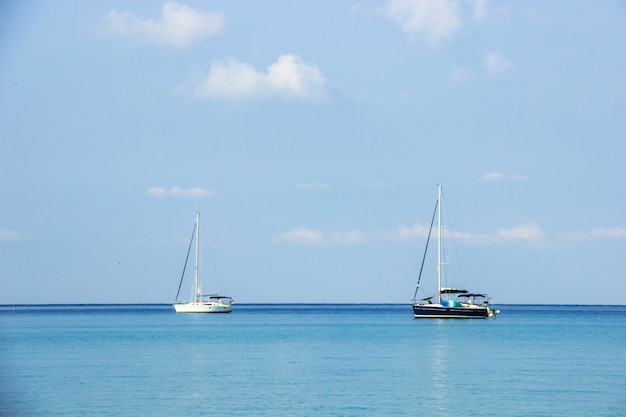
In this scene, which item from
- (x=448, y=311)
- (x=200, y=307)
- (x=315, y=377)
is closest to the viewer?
(x=315, y=377)

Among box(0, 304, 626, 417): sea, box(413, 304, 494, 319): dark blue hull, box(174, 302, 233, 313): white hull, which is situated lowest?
box(0, 304, 626, 417): sea

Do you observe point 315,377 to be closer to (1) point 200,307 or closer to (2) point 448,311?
(2) point 448,311

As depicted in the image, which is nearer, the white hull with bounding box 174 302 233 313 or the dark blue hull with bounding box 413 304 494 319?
the dark blue hull with bounding box 413 304 494 319

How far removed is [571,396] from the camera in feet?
122

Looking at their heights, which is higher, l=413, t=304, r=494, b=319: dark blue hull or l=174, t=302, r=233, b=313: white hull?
l=174, t=302, r=233, b=313: white hull

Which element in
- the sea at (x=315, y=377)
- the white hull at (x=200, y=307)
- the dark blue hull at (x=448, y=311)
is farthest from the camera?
the white hull at (x=200, y=307)

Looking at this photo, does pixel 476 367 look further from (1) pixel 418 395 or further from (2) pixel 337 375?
(1) pixel 418 395

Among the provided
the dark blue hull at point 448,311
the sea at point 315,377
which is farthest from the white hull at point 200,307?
the sea at point 315,377

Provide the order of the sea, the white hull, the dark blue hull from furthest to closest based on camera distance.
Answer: the white hull
the dark blue hull
the sea

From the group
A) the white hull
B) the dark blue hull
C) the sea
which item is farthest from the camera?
the white hull

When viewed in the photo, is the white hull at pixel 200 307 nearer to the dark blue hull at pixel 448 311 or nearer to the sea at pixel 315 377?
the dark blue hull at pixel 448 311

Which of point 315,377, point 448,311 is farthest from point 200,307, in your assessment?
point 315,377

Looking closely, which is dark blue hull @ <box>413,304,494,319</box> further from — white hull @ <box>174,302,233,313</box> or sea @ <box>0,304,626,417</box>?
white hull @ <box>174,302,233,313</box>

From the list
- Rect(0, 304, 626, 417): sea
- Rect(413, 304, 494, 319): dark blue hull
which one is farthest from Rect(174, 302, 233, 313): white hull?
Rect(0, 304, 626, 417): sea
